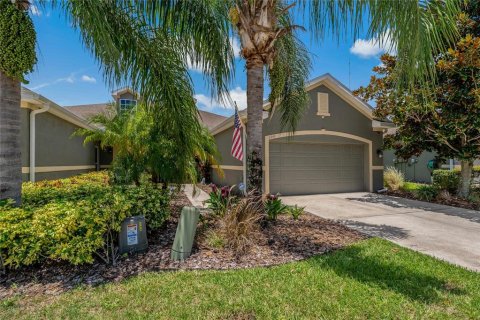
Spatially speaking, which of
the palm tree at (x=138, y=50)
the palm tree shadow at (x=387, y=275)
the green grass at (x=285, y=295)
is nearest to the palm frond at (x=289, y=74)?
the palm tree at (x=138, y=50)

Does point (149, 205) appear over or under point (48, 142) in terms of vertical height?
under

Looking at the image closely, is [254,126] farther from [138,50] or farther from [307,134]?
[307,134]

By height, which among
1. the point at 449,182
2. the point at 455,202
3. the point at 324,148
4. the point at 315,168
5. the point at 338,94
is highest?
the point at 338,94

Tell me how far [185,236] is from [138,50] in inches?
136

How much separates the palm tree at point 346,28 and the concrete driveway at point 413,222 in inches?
124

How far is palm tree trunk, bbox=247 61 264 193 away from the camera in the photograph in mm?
6270

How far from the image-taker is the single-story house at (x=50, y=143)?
9.47 m

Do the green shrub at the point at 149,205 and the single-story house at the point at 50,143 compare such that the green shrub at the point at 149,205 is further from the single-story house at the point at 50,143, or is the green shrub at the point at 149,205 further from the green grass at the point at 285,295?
the single-story house at the point at 50,143

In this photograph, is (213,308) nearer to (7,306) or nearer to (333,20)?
(7,306)

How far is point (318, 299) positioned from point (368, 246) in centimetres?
249

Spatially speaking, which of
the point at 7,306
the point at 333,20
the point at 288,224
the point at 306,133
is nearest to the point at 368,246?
the point at 288,224

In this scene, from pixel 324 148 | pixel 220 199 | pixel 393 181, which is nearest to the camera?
pixel 220 199

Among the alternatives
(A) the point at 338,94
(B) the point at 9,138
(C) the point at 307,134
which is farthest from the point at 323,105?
(B) the point at 9,138

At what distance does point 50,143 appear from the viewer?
1116cm
